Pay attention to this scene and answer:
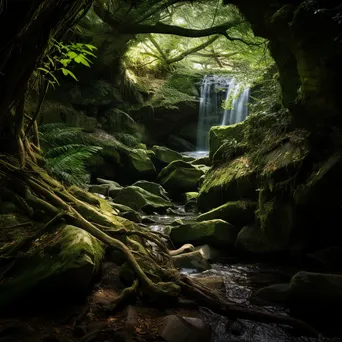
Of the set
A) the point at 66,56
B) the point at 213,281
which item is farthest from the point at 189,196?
the point at 66,56

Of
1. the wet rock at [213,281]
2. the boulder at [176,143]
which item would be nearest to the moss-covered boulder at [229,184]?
the wet rock at [213,281]

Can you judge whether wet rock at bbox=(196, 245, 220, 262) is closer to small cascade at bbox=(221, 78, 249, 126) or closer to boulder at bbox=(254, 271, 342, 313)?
boulder at bbox=(254, 271, 342, 313)

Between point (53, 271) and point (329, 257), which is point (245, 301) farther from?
point (53, 271)

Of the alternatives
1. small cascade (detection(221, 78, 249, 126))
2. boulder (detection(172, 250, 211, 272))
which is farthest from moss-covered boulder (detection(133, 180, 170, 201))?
small cascade (detection(221, 78, 249, 126))

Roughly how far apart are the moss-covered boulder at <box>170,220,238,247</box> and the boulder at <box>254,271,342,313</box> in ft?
7.43

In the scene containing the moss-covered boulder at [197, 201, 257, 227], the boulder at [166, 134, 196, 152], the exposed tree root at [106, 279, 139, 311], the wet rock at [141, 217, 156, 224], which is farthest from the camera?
the boulder at [166, 134, 196, 152]

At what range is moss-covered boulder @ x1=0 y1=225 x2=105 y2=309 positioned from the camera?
2.67 meters

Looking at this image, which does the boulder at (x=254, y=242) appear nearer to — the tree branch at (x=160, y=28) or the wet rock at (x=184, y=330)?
the wet rock at (x=184, y=330)

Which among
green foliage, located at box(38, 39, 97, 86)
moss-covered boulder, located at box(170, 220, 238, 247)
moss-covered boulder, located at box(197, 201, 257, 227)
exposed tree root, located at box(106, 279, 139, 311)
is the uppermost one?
green foliage, located at box(38, 39, 97, 86)

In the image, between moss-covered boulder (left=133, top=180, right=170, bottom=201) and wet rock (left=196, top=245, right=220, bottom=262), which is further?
moss-covered boulder (left=133, top=180, right=170, bottom=201)

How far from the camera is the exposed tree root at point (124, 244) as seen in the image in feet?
10.2

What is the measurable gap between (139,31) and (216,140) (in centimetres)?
387

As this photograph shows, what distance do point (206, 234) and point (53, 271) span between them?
3.63 metres

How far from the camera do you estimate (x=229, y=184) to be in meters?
7.07
